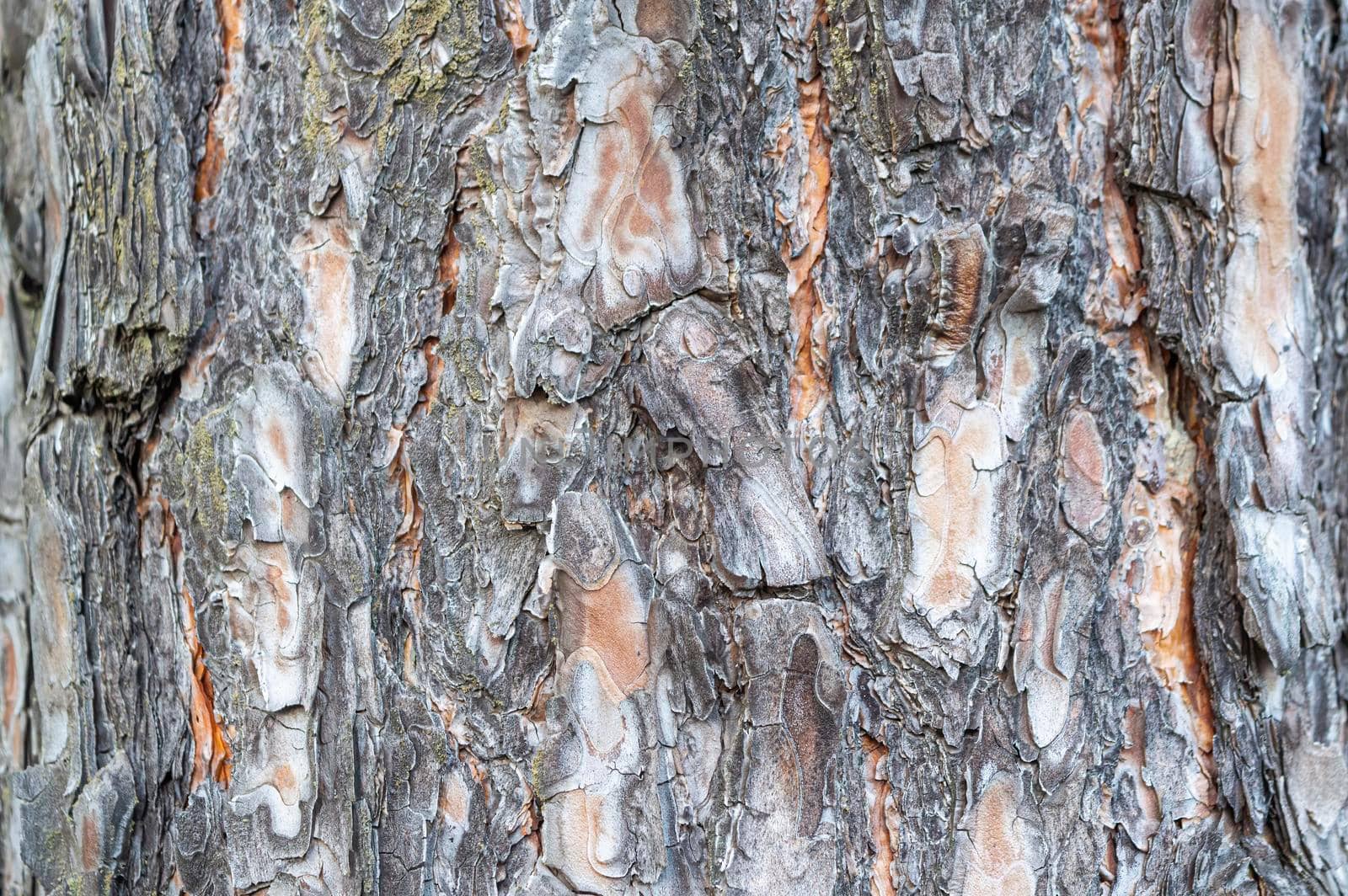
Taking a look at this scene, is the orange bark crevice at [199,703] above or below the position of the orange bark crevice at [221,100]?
below

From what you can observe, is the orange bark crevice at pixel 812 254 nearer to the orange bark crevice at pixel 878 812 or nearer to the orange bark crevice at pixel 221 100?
the orange bark crevice at pixel 878 812

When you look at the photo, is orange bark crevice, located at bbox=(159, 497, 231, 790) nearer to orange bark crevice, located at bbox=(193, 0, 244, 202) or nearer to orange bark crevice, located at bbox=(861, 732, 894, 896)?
orange bark crevice, located at bbox=(193, 0, 244, 202)

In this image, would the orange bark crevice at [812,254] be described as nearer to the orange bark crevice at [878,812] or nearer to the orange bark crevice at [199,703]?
the orange bark crevice at [878,812]

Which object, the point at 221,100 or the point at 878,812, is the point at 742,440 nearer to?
the point at 878,812

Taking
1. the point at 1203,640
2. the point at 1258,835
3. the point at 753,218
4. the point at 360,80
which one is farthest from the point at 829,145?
the point at 1258,835

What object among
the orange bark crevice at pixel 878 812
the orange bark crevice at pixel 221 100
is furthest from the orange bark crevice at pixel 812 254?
the orange bark crevice at pixel 221 100

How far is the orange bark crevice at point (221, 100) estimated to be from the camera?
0.78 meters

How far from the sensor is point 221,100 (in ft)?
2.58

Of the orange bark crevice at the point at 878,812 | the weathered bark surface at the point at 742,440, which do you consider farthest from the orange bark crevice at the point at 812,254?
the orange bark crevice at the point at 878,812

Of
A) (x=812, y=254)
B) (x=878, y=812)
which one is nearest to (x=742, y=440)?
(x=812, y=254)

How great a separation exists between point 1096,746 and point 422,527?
0.56 meters

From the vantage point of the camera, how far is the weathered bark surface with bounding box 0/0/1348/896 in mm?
703

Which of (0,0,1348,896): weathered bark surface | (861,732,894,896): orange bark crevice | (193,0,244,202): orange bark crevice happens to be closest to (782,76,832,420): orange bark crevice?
(0,0,1348,896): weathered bark surface

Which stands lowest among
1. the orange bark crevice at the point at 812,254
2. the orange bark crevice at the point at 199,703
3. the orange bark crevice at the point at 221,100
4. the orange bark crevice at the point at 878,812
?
the orange bark crevice at the point at 878,812
